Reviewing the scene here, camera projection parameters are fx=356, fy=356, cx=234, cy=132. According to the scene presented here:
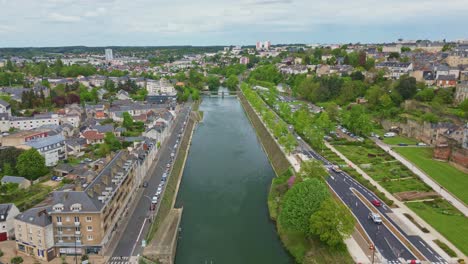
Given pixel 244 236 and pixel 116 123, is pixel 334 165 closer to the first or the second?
pixel 244 236

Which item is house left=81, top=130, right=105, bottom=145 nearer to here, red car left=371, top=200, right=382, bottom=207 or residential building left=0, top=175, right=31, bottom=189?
residential building left=0, top=175, right=31, bottom=189

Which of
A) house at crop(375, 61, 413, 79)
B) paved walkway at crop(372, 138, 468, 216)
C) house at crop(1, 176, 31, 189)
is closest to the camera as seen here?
paved walkway at crop(372, 138, 468, 216)

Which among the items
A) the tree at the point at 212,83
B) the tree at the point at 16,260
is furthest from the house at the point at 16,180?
the tree at the point at 212,83

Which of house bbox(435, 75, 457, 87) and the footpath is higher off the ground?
house bbox(435, 75, 457, 87)

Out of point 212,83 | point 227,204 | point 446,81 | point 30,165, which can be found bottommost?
point 227,204

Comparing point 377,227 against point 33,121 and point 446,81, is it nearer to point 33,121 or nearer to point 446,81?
point 446,81

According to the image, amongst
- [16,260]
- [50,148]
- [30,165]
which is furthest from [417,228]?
[50,148]

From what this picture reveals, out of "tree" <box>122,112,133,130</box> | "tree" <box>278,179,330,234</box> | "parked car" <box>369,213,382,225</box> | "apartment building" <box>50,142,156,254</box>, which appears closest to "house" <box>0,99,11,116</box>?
"tree" <box>122,112,133,130</box>

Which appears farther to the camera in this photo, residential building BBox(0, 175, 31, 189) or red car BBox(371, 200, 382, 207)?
residential building BBox(0, 175, 31, 189)

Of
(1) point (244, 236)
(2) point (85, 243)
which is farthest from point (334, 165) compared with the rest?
(2) point (85, 243)
